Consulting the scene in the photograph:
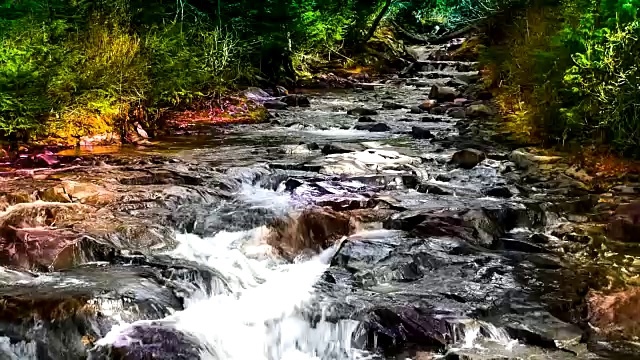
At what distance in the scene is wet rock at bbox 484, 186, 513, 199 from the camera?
307 inches

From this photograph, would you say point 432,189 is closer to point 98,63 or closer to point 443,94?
point 98,63

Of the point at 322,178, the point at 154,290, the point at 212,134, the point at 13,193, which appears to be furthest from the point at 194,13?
the point at 154,290

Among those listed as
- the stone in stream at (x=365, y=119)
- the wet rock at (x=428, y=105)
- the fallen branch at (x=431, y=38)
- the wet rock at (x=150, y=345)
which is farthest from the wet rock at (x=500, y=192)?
the fallen branch at (x=431, y=38)

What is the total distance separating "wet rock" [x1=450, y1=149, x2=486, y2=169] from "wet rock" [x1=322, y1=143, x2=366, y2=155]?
171 centimetres

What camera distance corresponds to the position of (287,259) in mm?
6293

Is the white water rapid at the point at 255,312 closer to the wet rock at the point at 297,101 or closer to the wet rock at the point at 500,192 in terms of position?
the wet rock at the point at 500,192

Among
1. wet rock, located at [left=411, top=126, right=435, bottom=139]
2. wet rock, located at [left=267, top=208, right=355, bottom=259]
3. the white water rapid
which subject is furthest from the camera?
wet rock, located at [left=411, top=126, right=435, bottom=139]

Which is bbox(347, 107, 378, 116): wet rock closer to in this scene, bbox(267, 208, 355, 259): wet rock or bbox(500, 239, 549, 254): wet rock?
bbox(267, 208, 355, 259): wet rock

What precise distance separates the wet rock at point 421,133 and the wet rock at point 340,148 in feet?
5.09

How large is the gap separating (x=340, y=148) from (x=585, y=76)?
3922 mm

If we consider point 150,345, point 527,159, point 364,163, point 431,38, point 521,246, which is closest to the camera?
point 150,345

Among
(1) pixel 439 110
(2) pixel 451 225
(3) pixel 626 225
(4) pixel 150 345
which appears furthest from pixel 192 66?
(4) pixel 150 345

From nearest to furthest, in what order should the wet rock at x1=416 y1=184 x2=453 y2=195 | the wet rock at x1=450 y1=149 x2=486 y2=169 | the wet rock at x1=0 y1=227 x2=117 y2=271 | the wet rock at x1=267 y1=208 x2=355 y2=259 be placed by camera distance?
the wet rock at x1=0 y1=227 x2=117 y2=271 < the wet rock at x1=267 y1=208 x2=355 y2=259 < the wet rock at x1=416 y1=184 x2=453 y2=195 < the wet rock at x1=450 y1=149 x2=486 y2=169

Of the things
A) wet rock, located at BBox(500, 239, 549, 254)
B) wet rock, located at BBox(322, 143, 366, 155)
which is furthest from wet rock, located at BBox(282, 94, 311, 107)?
wet rock, located at BBox(500, 239, 549, 254)
